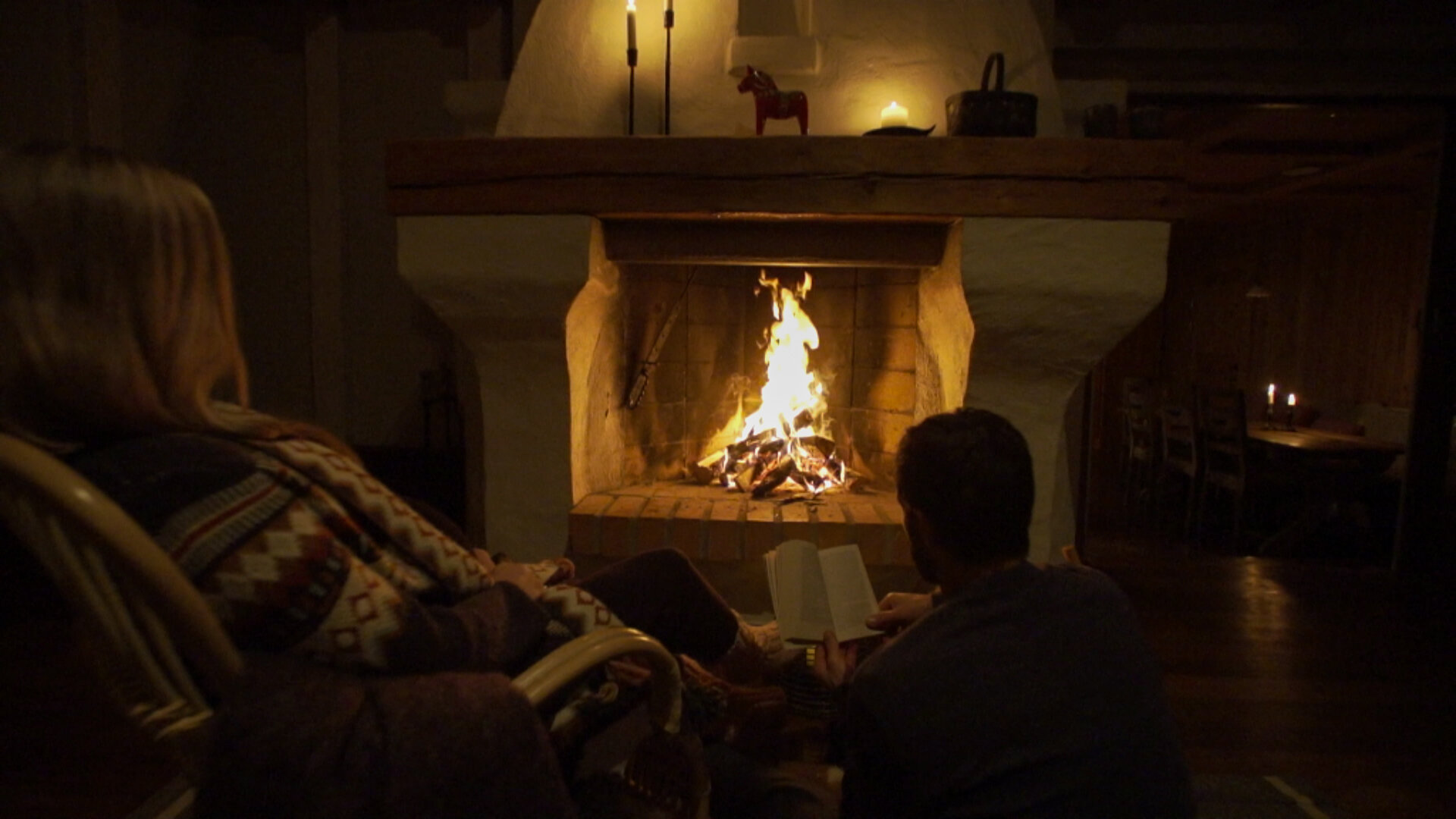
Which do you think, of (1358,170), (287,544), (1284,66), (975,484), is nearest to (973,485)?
(975,484)

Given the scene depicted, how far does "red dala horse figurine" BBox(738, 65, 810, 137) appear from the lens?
6.88 ft

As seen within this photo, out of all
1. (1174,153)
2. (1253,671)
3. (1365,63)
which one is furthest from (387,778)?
(1365,63)

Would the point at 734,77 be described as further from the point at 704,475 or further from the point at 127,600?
the point at 127,600

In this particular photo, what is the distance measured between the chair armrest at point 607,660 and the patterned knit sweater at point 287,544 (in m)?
0.08

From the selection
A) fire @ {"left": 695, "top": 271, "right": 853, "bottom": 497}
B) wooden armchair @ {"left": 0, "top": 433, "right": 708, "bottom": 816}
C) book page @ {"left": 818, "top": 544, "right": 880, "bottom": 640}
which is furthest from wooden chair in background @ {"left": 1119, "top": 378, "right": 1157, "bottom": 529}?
wooden armchair @ {"left": 0, "top": 433, "right": 708, "bottom": 816}

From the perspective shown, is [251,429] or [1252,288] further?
[1252,288]

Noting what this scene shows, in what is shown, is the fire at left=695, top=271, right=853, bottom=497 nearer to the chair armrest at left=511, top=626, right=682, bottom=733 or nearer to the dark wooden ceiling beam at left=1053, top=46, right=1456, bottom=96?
the dark wooden ceiling beam at left=1053, top=46, right=1456, bottom=96

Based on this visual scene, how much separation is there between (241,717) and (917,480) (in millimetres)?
745

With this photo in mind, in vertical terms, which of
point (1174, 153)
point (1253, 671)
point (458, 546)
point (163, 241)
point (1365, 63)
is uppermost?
point (1365, 63)

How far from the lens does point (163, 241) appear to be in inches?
30.7

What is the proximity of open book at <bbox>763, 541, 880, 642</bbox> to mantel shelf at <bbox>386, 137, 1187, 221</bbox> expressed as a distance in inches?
30.8

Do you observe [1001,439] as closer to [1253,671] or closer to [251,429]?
[251,429]

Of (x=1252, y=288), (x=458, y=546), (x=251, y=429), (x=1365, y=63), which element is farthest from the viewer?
(x=1252, y=288)

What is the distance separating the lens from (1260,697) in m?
2.16
